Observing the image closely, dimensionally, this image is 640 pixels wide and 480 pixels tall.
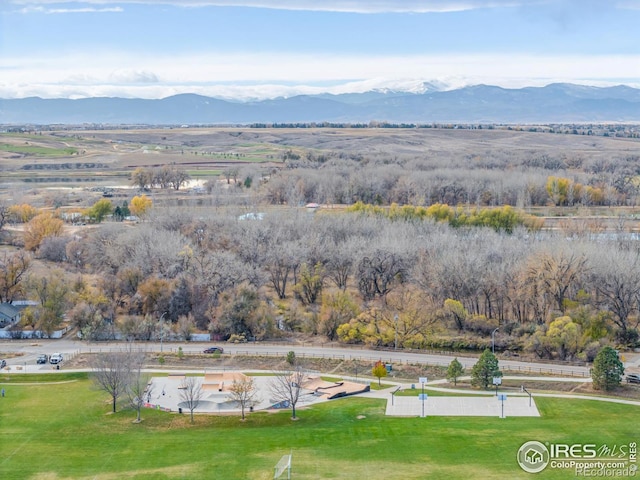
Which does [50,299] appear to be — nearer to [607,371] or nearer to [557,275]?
[557,275]

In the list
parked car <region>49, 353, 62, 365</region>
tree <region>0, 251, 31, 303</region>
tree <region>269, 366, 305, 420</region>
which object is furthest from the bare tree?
tree <region>0, 251, 31, 303</region>

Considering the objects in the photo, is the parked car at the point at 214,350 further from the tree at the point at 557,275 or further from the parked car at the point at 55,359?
the tree at the point at 557,275

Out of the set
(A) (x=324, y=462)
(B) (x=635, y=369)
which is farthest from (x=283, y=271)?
(A) (x=324, y=462)

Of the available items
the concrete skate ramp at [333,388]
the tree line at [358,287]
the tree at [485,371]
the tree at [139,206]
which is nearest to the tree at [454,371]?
the tree at [485,371]

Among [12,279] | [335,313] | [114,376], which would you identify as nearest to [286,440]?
[114,376]

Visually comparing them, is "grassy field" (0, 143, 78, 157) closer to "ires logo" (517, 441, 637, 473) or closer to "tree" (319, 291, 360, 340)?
"tree" (319, 291, 360, 340)

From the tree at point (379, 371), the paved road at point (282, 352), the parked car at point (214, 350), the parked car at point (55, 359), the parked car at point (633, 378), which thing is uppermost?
the tree at point (379, 371)
